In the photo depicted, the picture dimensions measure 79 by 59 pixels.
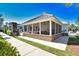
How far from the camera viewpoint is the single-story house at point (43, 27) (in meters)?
8.40

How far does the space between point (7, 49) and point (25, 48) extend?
69cm

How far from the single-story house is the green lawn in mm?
821

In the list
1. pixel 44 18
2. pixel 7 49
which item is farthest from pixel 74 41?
pixel 7 49

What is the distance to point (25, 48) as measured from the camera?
8.23m

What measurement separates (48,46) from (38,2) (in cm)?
154

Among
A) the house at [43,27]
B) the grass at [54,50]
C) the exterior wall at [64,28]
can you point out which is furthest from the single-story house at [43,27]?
the grass at [54,50]

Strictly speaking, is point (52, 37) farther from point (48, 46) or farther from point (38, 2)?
point (38, 2)

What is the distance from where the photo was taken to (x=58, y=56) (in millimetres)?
7914

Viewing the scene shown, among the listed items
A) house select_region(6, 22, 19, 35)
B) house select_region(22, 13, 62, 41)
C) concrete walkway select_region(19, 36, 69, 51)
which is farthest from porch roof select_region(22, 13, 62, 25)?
concrete walkway select_region(19, 36, 69, 51)

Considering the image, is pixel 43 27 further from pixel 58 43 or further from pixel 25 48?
pixel 25 48

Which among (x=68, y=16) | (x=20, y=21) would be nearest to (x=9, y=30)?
(x=20, y=21)

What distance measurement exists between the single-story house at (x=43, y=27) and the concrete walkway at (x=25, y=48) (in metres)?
0.47

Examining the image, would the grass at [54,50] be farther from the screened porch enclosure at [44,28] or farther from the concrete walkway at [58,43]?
the screened porch enclosure at [44,28]

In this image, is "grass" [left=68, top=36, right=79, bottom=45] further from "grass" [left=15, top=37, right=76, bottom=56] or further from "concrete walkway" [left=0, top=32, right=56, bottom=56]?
"concrete walkway" [left=0, top=32, right=56, bottom=56]
